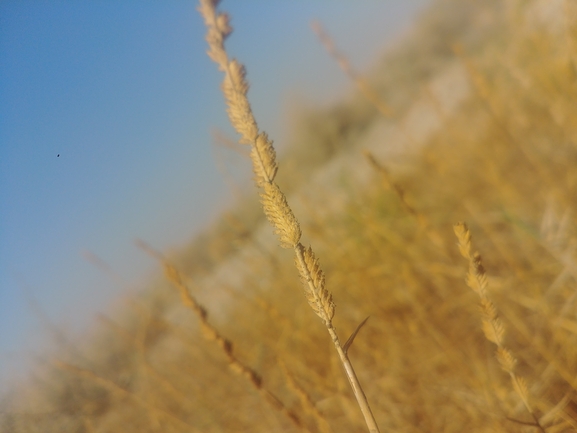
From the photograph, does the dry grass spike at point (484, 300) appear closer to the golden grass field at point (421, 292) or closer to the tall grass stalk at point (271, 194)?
the golden grass field at point (421, 292)

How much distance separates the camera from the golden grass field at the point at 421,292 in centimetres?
69

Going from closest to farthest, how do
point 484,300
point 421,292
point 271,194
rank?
point 271,194
point 484,300
point 421,292

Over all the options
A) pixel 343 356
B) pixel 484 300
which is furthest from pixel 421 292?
pixel 343 356

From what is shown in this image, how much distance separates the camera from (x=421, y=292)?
1.54 m

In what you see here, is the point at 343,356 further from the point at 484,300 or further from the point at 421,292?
the point at 421,292

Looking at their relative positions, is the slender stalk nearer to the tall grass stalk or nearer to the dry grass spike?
the tall grass stalk

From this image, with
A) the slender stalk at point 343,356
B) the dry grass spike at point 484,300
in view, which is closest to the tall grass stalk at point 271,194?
the slender stalk at point 343,356

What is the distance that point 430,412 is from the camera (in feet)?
3.69

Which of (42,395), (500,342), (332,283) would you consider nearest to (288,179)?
(332,283)

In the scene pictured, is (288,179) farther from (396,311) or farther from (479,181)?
(479,181)

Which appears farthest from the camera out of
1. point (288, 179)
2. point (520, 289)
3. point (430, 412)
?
point (288, 179)

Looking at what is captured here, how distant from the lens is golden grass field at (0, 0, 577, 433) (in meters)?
0.69

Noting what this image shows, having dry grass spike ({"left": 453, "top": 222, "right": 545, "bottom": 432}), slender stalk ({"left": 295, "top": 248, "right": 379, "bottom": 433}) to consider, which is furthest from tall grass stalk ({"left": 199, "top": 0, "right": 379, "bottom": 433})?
dry grass spike ({"left": 453, "top": 222, "right": 545, "bottom": 432})

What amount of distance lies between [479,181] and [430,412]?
4.80ft
